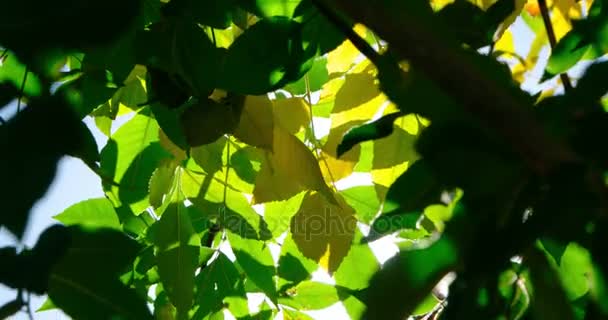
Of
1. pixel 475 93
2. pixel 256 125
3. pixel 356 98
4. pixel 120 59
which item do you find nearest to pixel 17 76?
pixel 120 59

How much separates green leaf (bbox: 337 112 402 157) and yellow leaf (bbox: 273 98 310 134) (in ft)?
0.87

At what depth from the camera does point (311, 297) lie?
0.92 m

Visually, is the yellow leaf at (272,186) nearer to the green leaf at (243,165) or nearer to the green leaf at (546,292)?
the green leaf at (243,165)

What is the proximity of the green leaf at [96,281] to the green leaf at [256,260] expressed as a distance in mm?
374

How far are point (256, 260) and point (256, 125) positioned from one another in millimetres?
252

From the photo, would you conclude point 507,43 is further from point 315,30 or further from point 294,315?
point 294,315

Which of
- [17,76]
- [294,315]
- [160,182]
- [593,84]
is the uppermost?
[593,84]

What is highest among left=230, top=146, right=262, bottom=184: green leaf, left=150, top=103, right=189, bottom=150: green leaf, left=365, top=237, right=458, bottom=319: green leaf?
left=365, top=237, right=458, bottom=319: green leaf

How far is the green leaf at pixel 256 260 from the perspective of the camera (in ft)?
2.74

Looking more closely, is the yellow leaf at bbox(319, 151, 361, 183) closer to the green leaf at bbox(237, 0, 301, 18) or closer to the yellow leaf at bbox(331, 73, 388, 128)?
the yellow leaf at bbox(331, 73, 388, 128)

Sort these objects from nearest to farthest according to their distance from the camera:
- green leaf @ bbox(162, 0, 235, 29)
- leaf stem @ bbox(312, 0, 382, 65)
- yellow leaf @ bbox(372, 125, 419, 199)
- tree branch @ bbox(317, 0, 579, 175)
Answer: tree branch @ bbox(317, 0, 579, 175)
leaf stem @ bbox(312, 0, 382, 65)
green leaf @ bbox(162, 0, 235, 29)
yellow leaf @ bbox(372, 125, 419, 199)

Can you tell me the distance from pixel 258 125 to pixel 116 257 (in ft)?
0.67

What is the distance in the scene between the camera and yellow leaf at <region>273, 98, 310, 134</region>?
2.42ft

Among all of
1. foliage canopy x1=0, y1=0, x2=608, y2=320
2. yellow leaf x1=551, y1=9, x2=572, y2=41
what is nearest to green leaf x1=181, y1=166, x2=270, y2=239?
foliage canopy x1=0, y1=0, x2=608, y2=320
